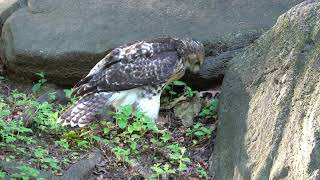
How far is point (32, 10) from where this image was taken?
884 centimetres

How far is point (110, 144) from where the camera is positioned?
677cm

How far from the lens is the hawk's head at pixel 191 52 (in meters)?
7.67

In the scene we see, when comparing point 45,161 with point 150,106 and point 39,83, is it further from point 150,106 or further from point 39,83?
point 39,83

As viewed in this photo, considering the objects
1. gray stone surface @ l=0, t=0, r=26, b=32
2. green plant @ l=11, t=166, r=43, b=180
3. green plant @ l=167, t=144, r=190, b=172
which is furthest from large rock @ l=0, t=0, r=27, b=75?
green plant @ l=11, t=166, r=43, b=180

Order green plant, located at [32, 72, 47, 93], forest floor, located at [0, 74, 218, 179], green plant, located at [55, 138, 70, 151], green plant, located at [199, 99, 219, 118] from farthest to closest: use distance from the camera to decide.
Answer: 1. green plant, located at [32, 72, 47, 93]
2. green plant, located at [199, 99, 219, 118]
3. green plant, located at [55, 138, 70, 151]
4. forest floor, located at [0, 74, 218, 179]

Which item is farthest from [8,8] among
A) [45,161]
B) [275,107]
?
[275,107]

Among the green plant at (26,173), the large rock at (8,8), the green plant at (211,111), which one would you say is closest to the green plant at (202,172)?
the green plant at (211,111)

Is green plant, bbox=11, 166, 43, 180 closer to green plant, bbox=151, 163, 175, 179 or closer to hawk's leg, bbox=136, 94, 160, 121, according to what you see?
green plant, bbox=151, 163, 175, 179

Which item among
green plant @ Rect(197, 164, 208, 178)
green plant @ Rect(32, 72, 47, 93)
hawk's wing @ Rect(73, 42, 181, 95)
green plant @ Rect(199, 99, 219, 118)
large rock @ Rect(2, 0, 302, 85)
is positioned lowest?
green plant @ Rect(197, 164, 208, 178)

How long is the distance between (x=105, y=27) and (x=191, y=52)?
1224mm

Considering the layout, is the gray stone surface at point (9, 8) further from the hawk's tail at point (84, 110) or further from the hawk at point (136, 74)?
the hawk's tail at point (84, 110)

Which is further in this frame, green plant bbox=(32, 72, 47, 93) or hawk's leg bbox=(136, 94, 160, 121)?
green plant bbox=(32, 72, 47, 93)

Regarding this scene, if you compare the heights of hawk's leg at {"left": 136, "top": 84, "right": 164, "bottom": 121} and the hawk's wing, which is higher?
the hawk's wing

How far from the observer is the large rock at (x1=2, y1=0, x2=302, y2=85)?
322 inches
